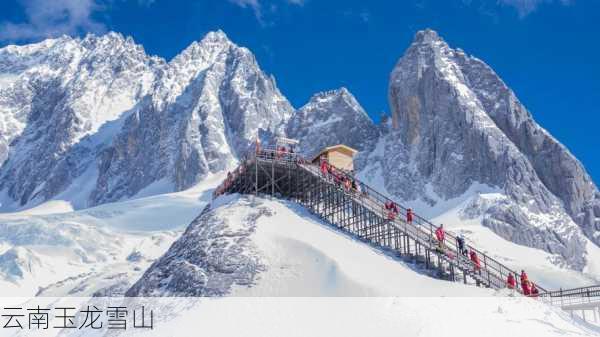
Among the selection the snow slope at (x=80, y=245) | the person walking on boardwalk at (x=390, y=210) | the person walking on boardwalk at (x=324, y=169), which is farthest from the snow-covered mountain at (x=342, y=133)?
the person walking on boardwalk at (x=390, y=210)

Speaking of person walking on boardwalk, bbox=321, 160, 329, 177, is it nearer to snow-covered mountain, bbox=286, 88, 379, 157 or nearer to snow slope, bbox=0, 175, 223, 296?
snow slope, bbox=0, 175, 223, 296

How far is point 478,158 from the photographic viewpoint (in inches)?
5906

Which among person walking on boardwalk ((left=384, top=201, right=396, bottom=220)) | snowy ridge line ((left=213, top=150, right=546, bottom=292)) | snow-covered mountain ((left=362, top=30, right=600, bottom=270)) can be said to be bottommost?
person walking on boardwalk ((left=384, top=201, right=396, bottom=220))

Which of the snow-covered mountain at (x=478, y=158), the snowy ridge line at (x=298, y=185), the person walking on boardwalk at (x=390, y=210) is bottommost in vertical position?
the person walking on boardwalk at (x=390, y=210)

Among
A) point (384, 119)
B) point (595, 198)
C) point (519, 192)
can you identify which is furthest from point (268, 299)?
point (384, 119)

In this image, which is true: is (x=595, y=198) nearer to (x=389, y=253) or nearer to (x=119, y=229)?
(x=119, y=229)

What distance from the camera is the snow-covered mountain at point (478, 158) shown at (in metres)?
136

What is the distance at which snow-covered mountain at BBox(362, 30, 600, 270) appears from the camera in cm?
13638

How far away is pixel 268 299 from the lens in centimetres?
3675

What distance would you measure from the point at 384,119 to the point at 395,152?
102ft

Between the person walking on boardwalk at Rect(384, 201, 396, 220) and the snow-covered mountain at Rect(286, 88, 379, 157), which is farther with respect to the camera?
the snow-covered mountain at Rect(286, 88, 379, 157)

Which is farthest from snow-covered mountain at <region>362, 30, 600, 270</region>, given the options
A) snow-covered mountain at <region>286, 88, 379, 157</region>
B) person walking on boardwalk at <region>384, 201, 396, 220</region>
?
person walking on boardwalk at <region>384, 201, 396, 220</region>

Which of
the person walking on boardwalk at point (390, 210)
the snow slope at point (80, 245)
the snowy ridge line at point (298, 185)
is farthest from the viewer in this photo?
the snow slope at point (80, 245)

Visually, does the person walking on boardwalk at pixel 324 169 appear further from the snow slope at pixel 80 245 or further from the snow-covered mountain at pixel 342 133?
the snow-covered mountain at pixel 342 133
